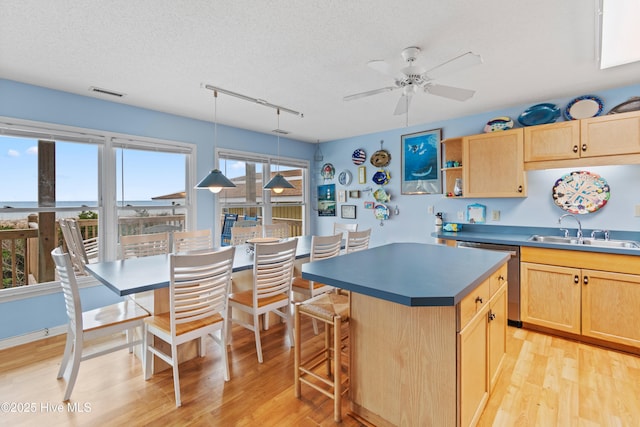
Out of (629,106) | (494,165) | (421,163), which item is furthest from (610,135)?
(421,163)

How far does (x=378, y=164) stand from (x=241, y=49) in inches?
119

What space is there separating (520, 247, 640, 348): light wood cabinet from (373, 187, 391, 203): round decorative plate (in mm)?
2082

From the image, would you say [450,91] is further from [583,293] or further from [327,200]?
[327,200]

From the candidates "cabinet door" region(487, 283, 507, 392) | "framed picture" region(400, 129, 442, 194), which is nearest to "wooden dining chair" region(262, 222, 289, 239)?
"framed picture" region(400, 129, 442, 194)

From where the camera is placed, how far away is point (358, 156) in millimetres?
4992

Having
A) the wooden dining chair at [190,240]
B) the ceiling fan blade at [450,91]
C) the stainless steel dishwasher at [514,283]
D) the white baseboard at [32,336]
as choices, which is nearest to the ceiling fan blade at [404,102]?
the ceiling fan blade at [450,91]

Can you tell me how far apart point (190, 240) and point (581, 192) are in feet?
14.0

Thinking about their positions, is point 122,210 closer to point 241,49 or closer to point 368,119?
point 241,49

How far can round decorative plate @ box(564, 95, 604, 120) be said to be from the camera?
2.95m

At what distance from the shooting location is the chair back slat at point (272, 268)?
7.81 ft

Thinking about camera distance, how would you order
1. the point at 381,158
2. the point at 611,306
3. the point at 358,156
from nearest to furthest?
1. the point at 611,306
2. the point at 381,158
3. the point at 358,156

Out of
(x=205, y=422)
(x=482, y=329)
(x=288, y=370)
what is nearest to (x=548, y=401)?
(x=482, y=329)

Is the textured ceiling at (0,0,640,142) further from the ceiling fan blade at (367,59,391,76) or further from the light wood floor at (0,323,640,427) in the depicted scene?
the light wood floor at (0,323,640,427)

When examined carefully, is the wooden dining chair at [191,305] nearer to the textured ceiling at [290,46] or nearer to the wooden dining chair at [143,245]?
the wooden dining chair at [143,245]
